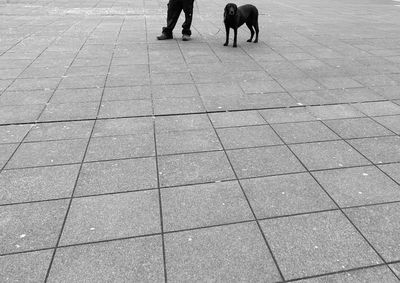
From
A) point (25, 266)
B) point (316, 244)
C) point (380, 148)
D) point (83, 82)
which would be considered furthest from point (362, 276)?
point (83, 82)

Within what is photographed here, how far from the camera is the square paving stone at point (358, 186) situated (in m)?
3.46

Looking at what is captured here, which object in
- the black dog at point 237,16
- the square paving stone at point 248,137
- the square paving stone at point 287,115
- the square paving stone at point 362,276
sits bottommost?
the square paving stone at point 362,276

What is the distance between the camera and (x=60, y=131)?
4711mm

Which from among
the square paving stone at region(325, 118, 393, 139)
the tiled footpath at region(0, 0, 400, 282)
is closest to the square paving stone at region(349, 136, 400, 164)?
the tiled footpath at region(0, 0, 400, 282)

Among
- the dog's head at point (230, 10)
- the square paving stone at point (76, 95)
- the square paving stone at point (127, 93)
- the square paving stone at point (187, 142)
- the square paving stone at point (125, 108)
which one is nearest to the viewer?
the square paving stone at point (187, 142)

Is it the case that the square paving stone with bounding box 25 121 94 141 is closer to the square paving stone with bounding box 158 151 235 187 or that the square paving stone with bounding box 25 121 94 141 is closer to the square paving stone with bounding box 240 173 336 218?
the square paving stone with bounding box 158 151 235 187

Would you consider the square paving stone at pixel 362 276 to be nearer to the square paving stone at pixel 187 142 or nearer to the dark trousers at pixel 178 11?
the square paving stone at pixel 187 142

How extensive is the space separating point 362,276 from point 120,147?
3.01 metres

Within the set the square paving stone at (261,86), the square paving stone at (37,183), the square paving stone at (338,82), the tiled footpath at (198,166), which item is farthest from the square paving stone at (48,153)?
the square paving stone at (338,82)

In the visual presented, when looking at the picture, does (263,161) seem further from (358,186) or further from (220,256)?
(220,256)

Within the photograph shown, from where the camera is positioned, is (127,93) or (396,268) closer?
(396,268)

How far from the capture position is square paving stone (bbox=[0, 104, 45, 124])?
16.3 feet

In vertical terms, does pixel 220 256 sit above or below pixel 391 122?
below

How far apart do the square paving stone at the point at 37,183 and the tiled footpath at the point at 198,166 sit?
0.02 meters
